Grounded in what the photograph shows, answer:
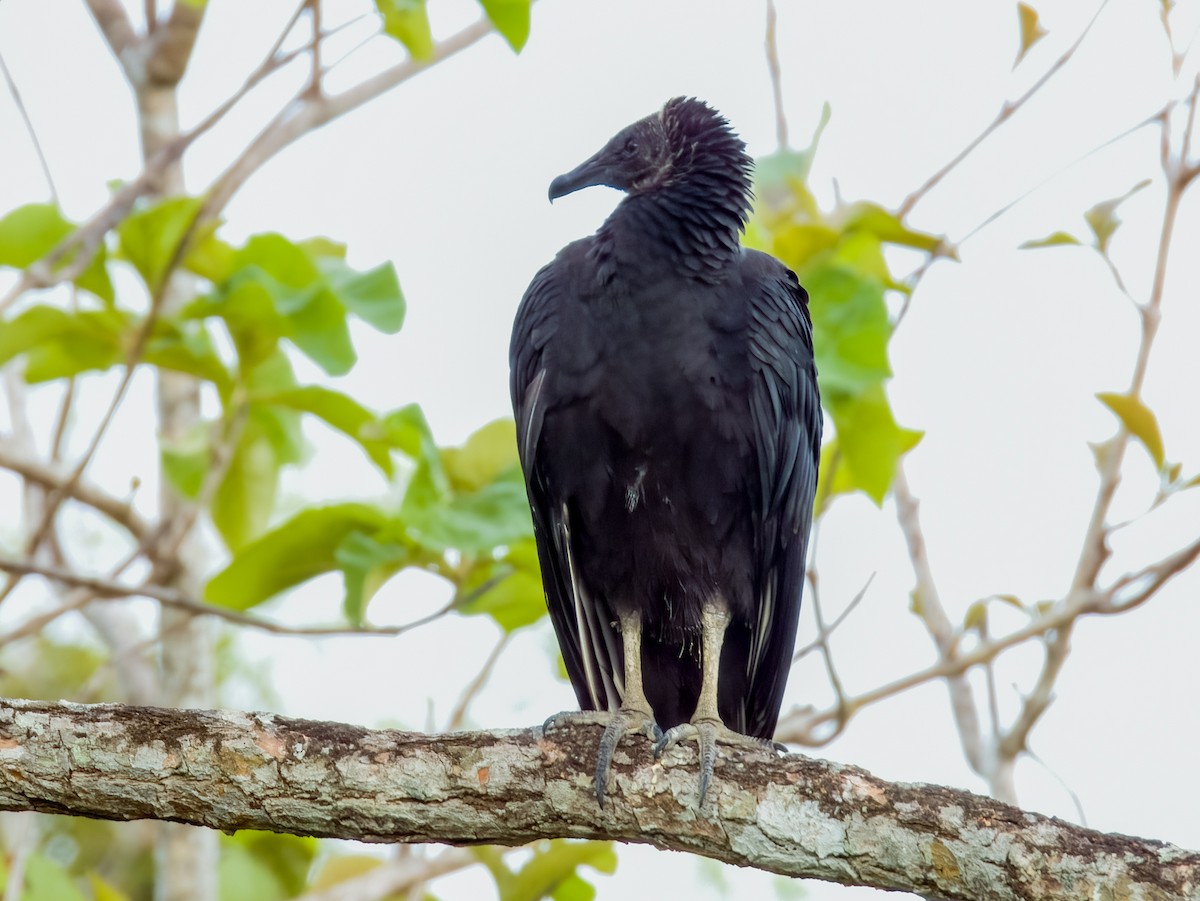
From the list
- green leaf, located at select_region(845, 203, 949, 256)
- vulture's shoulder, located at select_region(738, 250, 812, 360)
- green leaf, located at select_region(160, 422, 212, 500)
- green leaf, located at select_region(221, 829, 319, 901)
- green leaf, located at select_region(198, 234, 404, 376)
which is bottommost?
green leaf, located at select_region(221, 829, 319, 901)

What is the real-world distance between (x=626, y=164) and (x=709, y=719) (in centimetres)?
169

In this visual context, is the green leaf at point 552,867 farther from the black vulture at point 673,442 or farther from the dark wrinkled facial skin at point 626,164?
the dark wrinkled facial skin at point 626,164

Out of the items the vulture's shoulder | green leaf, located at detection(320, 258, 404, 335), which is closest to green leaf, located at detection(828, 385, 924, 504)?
the vulture's shoulder

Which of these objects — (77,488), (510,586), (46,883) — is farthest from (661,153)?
(46,883)

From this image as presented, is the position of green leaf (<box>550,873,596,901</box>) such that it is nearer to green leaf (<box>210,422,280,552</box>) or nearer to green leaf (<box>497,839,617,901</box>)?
green leaf (<box>497,839,617,901</box>)

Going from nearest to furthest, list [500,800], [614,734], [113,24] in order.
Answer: [500,800], [614,734], [113,24]

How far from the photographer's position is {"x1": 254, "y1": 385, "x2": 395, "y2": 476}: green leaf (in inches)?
135

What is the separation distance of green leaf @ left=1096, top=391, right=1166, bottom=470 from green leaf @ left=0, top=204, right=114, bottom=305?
2918 mm

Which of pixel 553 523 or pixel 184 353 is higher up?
pixel 184 353

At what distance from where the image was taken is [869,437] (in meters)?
3.56

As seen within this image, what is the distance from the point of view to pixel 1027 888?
2.16m

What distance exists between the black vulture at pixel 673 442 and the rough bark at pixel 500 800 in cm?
53

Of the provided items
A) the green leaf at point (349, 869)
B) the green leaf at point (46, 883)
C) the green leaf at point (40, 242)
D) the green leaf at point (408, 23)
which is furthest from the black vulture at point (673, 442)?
the green leaf at point (46, 883)

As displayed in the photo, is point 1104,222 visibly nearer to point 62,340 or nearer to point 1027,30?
point 1027,30
